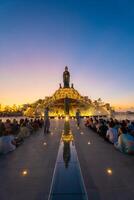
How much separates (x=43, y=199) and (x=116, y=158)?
585cm

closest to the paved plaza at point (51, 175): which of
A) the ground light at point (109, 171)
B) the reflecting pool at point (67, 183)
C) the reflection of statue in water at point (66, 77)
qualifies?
the ground light at point (109, 171)

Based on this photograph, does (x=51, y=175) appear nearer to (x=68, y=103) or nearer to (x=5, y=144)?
(x=5, y=144)

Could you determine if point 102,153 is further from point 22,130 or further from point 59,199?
point 22,130

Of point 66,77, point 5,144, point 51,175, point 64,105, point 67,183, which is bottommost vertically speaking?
point 51,175

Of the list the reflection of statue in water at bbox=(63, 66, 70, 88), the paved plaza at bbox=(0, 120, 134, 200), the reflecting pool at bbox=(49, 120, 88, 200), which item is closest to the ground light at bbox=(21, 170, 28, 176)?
the paved plaza at bbox=(0, 120, 134, 200)

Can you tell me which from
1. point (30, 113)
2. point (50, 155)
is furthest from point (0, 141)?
point (30, 113)

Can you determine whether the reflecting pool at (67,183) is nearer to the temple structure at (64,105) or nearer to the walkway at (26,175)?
the walkway at (26,175)

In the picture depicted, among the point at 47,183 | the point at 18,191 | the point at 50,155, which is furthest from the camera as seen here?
the point at 50,155

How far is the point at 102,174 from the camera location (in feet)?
26.5

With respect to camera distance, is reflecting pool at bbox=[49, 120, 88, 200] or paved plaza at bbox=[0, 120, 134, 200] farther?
paved plaza at bbox=[0, 120, 134, 200]

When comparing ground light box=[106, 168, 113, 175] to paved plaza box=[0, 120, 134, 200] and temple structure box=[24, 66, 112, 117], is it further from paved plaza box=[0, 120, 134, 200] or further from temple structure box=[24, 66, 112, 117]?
temple structure box=[24, 66, 112, 117]

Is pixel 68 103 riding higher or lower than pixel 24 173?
higher

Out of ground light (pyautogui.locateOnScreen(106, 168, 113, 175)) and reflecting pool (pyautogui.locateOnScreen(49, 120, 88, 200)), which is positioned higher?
reflecting pool (pyautogui.locateOnScreen(49, 120, 88, 200))

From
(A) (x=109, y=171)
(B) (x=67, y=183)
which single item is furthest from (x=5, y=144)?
(B) (x=67, y=183)
